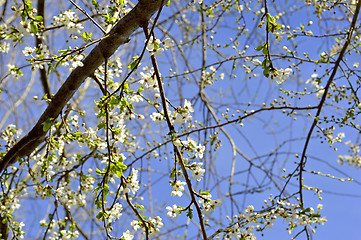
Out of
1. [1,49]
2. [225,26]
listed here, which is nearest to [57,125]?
[1,49]

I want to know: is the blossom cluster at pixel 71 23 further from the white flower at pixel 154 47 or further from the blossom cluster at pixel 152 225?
the blossom cluster at pixel 152 225

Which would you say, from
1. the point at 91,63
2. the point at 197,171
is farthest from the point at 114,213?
the point at 91,63

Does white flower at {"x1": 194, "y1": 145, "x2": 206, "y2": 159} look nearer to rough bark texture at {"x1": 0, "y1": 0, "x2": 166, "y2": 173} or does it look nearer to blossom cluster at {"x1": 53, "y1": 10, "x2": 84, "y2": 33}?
rough bark texture at {"x1": 0, "y1": 0, "x2": 166, "y2": 173}

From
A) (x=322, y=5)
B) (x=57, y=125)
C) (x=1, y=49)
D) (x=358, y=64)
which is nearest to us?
(x=1, y=49)

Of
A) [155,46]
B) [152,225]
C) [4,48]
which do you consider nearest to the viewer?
[155,46]

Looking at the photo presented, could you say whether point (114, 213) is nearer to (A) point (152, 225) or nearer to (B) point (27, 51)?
(A) point (152, 225)

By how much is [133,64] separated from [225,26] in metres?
1.97

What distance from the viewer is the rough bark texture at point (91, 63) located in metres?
1.58

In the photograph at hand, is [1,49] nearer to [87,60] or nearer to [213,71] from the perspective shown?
[87,60]

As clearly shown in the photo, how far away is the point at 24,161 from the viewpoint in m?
2.22

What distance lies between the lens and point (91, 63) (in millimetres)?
1768

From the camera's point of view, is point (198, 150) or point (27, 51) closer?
point (198, 150)

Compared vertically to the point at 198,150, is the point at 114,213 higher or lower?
lower

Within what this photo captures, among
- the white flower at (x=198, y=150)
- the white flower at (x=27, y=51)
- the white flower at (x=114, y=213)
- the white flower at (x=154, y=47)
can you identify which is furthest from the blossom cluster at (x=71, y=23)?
the white flower at (x=114, y=213)
